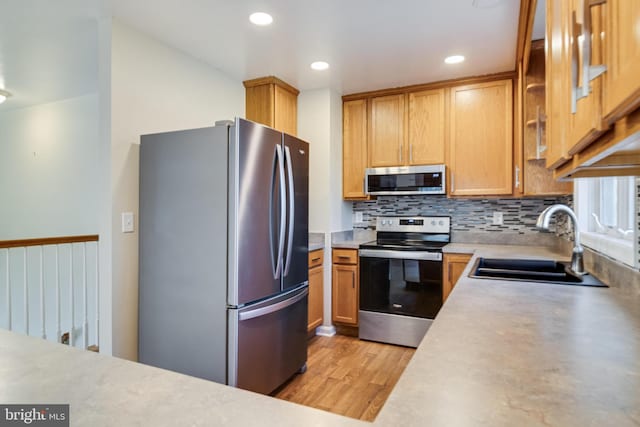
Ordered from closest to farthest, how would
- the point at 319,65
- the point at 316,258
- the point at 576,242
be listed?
the point at 576,242 → the point at 319,65 → the point at 316,258

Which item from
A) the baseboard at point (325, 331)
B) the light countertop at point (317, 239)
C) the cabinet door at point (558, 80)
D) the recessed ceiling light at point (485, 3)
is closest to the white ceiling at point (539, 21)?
the recessed ceiling light at point (485, 3)

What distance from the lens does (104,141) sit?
218cm

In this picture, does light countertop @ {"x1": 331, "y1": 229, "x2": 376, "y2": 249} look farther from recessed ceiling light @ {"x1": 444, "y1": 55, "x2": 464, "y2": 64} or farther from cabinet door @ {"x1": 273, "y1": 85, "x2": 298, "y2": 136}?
recessed ceiling light @ {"x1": 444, "y1": 55, "x2": 464, "y2": 64}

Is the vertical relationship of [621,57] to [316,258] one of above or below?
above

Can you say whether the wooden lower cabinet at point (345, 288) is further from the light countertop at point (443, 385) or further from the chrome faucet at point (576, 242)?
the light countertop at point (443, 385)

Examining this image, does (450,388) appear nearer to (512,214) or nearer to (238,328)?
(238,328)

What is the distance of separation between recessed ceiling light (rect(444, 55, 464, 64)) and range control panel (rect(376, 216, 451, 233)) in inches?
55.1

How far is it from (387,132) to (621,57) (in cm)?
317

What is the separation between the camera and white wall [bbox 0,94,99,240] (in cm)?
393

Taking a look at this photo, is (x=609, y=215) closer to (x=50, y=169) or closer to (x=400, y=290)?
(x=400, y=290)

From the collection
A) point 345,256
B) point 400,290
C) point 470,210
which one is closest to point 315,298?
point 345,256

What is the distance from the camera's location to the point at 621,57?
424mm

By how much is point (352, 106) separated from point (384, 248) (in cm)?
149

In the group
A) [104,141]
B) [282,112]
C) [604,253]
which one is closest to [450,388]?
[604,253]
